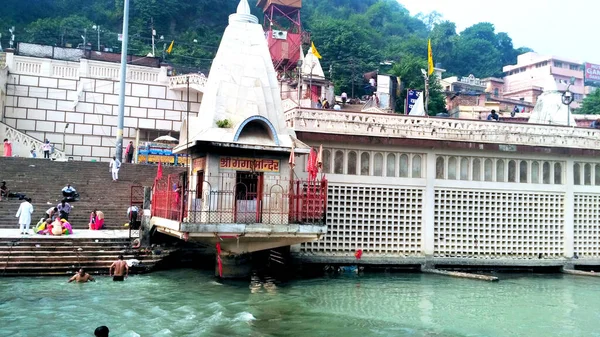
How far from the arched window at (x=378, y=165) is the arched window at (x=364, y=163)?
0.25 metres

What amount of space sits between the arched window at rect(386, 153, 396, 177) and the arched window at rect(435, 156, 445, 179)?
161 centimetres

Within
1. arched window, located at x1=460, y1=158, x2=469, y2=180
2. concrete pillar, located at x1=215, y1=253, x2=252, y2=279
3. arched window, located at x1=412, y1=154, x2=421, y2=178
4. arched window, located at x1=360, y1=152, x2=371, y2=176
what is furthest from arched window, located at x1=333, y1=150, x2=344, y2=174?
concrete pillar, located at x1=215, y1=253, x2=252, y2=279

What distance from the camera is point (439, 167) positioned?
20.3 m

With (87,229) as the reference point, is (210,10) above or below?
above

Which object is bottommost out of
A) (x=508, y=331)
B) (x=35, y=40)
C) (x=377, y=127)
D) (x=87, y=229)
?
(x=508, y=331)

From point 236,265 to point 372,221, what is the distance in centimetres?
557

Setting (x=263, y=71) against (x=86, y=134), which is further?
(x=86, y=134)

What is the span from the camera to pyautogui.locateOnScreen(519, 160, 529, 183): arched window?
68.4 ft

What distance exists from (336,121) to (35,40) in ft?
132

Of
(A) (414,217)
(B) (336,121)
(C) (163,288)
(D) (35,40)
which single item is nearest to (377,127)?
(B) (336,121)

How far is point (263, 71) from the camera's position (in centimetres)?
1655

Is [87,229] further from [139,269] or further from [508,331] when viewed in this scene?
[508,331]

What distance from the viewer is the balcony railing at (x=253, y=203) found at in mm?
14922

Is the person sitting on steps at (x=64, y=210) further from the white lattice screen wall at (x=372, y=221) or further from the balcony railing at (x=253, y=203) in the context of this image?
the white lattice screen wall at (x=372, y=221)
